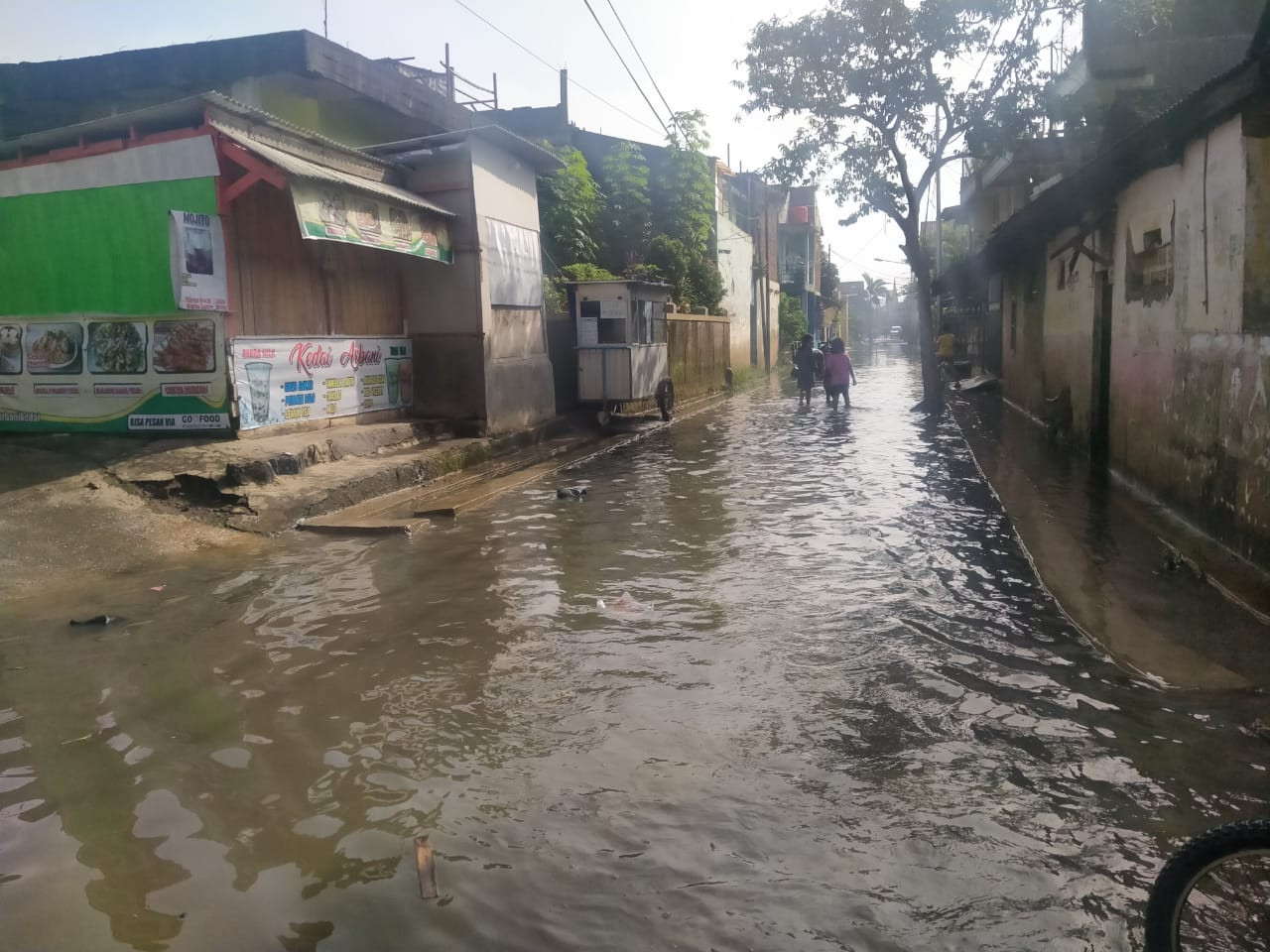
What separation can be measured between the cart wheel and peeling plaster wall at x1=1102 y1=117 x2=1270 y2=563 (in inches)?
419

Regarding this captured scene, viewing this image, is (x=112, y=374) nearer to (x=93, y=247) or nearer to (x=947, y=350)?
(x=93, y=247)

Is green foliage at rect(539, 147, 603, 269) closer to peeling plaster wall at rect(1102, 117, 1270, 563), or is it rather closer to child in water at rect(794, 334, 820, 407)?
child in water at rect(794, 334, 820, 407)

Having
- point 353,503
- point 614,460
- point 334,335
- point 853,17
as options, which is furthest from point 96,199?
point 853,17

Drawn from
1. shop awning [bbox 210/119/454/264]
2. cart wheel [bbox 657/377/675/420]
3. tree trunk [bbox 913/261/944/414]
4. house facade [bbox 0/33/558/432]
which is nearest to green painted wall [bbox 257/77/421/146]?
house facade [bbox 0/33/558/432]

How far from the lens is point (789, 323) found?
4772cm

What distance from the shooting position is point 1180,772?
411cm

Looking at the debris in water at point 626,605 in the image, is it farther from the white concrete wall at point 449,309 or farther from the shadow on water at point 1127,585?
the white concrete wall at point 449,309

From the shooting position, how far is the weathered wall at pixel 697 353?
23.8m

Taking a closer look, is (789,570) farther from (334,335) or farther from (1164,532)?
(334,335)

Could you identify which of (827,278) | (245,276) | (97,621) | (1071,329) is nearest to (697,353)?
(1071,329)

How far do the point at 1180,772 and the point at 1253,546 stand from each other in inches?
148

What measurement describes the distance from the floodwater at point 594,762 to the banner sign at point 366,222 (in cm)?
452

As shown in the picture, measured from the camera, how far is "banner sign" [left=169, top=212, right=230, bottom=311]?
391 inches

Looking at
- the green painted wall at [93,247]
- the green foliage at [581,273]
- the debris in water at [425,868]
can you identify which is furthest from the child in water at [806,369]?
the debris in water at [425,868]
